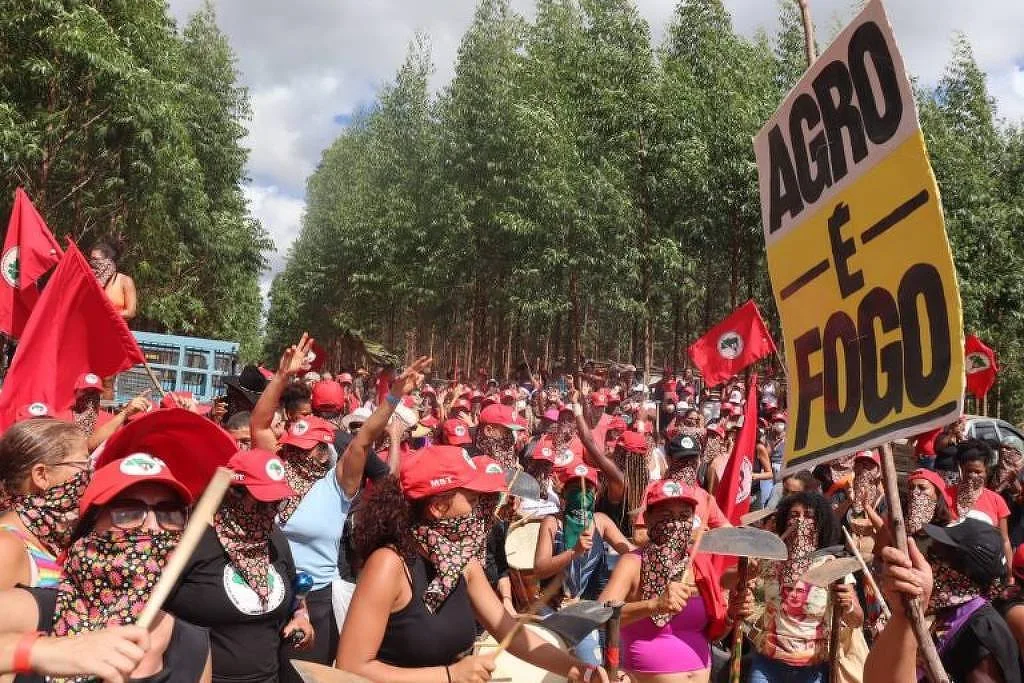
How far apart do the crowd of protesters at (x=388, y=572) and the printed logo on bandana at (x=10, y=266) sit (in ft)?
4.69

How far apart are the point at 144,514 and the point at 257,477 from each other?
0.72 meters

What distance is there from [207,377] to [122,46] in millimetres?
7257

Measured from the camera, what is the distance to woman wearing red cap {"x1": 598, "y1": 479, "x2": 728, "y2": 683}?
13.9 ft

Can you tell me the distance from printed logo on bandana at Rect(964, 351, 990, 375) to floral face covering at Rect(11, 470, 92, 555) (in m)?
15.3

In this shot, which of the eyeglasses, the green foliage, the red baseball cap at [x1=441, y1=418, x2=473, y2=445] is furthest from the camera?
the green foliage

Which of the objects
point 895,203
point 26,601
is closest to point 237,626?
point 26,601

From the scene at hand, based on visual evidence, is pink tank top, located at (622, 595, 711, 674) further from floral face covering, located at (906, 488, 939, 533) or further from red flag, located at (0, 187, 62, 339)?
red flag, located at (0, 187, 62, 339)

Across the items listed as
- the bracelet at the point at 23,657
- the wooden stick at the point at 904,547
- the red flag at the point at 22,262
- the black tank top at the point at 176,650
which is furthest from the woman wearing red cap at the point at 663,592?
the red flag at the point at 22,262

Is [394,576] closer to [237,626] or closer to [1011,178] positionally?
[237,626]

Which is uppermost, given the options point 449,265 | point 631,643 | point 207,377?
point 449,265

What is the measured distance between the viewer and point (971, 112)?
98.9 ft

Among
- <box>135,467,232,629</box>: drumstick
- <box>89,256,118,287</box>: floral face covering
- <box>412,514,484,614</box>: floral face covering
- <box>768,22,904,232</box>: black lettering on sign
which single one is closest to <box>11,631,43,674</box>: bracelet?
<box>135,467,232,629</box>: drumstick

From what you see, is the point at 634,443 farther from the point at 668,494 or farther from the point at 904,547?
the point at 904,547

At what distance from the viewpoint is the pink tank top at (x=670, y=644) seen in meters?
4.23
